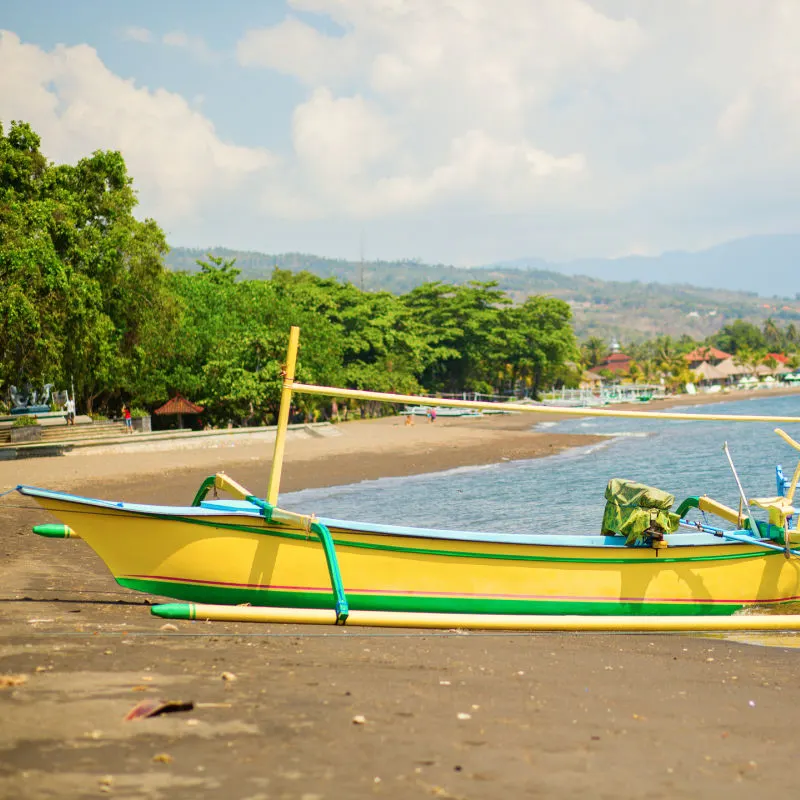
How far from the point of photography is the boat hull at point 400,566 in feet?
27.5

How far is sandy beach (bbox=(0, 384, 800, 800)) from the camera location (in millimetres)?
4508

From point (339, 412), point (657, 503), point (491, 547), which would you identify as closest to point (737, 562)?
point (657, 503)

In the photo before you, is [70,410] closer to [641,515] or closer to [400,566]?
[400,566]

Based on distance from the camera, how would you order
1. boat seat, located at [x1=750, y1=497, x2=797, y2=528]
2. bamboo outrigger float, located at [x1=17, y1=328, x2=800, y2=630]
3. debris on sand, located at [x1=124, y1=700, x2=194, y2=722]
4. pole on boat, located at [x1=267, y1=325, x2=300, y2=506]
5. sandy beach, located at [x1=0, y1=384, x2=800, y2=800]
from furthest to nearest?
boat seat, located at [x1=750, y1=497, x2=797, y2=528] → pole on boat, located at [x1=267, y1=325, x2=300, y2=506] → bamboo outrigger float, located at [x1=17, y1=328, x2=800, y2=630] → debris on sand, located at [x1=124, y1=700, x2=194, y2=722] → sandy beach, located at [x1=0, y1=384, x2=800, y2=800]

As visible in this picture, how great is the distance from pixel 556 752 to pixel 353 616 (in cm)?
279

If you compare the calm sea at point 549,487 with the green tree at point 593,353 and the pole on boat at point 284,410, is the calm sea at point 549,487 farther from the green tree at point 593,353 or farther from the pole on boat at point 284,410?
Answer: the green tree at point 593,353

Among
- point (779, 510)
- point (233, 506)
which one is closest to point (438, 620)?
point (233, 506)

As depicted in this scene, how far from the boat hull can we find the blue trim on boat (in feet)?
0.05

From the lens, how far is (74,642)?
6.83 meters

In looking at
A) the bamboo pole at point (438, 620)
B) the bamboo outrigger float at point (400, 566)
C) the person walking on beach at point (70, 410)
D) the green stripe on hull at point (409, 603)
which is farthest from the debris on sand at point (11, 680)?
the person walking on beach at point (70, 410)

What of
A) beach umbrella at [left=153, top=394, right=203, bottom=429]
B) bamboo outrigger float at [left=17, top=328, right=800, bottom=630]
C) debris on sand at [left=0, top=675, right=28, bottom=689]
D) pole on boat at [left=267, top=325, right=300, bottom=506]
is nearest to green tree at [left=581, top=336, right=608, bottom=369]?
beach umbrella at [left=153, top=394, right=203, bottom=429]

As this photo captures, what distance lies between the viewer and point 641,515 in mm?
9492

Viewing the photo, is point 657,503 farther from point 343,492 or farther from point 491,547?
point 343,492

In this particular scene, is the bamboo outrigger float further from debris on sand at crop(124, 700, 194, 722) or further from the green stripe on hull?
debris on sand at crop(124, 700, 194, 722)
